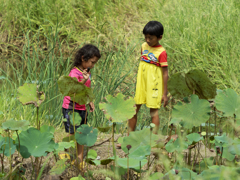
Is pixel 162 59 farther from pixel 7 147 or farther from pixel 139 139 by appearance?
pixel 7 147

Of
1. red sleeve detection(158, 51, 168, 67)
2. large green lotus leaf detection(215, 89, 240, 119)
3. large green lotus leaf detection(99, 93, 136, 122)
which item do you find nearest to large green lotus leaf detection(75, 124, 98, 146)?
large green lotus leaf detection(99, 93, 136, 122)

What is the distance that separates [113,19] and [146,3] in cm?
66

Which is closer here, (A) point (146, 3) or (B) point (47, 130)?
(B) point (47, 130)

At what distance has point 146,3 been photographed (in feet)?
16.0

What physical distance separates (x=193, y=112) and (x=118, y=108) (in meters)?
0.26

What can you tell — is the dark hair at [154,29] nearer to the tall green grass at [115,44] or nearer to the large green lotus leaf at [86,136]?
the tall green grass at [115,44]

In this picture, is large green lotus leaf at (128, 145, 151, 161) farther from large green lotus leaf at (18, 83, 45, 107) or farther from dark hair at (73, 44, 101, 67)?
dark hair at (73, 44, 101, 67)

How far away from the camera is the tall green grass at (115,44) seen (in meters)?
2.24

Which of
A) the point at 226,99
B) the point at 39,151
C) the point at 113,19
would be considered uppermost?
the point at 113,19

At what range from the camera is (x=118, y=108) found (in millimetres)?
965

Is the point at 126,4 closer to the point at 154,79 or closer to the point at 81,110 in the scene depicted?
the point at 154,79

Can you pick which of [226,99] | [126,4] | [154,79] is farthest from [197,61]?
[126,4]

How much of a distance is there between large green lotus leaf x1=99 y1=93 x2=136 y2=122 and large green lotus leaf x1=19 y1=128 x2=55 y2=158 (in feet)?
0.68

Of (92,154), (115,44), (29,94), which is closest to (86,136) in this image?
(92,154)
